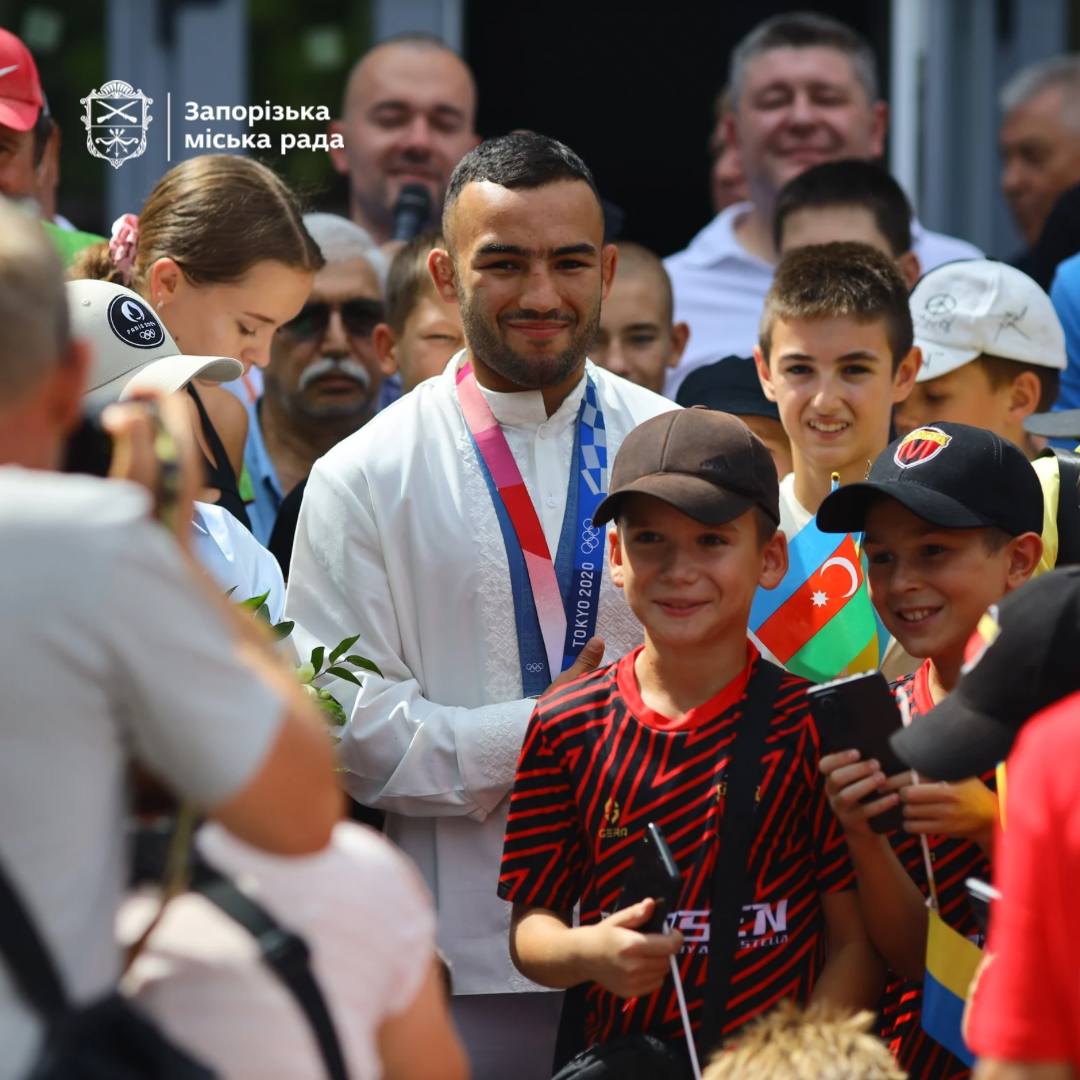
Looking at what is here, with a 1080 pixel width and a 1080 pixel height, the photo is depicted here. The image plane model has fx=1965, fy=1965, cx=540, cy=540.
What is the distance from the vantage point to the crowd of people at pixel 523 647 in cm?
214

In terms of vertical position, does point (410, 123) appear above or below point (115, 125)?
above

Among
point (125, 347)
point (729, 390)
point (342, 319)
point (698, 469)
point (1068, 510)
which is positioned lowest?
point (1068, 510)

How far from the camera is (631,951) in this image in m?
3.19

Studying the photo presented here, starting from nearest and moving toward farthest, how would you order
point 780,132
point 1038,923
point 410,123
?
1. point 1038,923
2. point 410,123
3. point 780,132

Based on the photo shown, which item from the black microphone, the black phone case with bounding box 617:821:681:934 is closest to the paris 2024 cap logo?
the black phone case with bounding box 617:821:681:934

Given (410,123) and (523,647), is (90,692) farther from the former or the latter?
(410,123)

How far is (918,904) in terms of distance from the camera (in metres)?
3.39

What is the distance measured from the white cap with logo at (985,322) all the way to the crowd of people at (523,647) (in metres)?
0.01

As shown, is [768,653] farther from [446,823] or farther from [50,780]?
[50,780]

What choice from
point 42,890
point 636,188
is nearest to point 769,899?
point 42,890

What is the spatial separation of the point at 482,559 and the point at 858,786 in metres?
1.24

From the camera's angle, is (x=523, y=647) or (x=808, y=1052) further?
(x=523, y=647)

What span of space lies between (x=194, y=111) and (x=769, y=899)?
435 cm

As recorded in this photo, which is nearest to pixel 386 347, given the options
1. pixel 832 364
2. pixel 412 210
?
pixel 412 210
